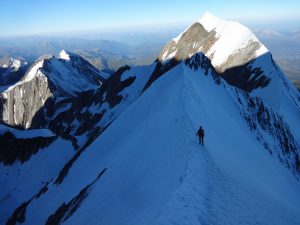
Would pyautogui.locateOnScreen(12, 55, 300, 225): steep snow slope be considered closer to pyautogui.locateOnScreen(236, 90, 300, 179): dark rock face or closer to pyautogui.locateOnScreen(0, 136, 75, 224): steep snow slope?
pyautogui.locateOnScreen(236, 90, 300, 179): dark rock face

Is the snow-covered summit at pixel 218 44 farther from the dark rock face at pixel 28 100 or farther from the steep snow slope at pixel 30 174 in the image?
the dark rock face at pixel 28 100

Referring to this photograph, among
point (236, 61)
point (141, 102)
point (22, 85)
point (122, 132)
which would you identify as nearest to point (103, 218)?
point (122, 132)

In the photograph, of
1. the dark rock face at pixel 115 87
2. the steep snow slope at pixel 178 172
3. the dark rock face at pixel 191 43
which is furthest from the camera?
the dark rock face at pixel 191 43

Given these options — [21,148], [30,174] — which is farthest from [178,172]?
[21,148]

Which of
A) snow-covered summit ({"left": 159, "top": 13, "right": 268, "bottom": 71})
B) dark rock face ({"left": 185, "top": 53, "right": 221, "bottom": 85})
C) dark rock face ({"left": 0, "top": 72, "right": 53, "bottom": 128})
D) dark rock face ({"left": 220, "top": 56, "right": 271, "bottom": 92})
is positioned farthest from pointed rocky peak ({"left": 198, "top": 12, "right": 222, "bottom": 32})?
dark rock face ({"left": 0, "top": 72, "right": 53, "bottom": 128})

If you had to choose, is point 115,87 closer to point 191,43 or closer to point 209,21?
point 191,43

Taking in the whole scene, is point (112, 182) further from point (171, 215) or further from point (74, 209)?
point (171, 215)

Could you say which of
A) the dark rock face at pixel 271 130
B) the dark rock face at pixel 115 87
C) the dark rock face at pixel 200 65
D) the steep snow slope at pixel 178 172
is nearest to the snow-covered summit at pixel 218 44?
the dark rock face at pixel 115 87
